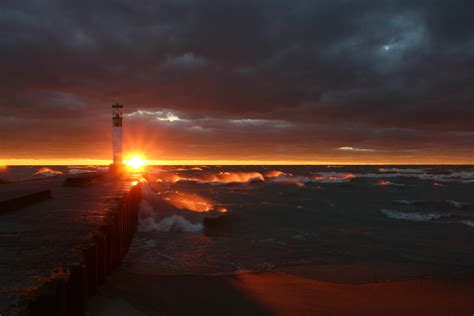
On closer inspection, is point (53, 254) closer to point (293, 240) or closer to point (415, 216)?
point (293, 240)

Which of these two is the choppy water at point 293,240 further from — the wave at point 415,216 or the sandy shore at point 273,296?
the sandy shore at point 273,296

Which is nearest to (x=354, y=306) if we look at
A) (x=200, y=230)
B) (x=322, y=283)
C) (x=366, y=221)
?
(x=322, y=283)

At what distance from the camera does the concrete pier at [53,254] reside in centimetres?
460

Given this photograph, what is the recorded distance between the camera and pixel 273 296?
9.71 meters

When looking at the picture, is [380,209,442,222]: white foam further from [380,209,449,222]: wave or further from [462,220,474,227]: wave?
[462,220,474,227]: wave

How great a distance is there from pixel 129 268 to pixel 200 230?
8146 millimetres

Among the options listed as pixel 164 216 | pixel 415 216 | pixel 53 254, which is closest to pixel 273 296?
pixel 53 254

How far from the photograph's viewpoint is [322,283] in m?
11.0

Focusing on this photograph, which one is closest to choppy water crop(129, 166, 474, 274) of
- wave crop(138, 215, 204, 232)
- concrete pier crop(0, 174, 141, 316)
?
wave crop(138, 215, 204, 232)

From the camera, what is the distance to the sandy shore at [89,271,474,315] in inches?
339

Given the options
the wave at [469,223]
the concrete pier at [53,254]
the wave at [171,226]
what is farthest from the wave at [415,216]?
the concrete pier at [53,254]

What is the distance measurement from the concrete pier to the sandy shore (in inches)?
29.3

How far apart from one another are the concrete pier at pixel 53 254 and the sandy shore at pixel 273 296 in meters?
0.74

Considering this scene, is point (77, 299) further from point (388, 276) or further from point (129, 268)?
point (388, 276)
